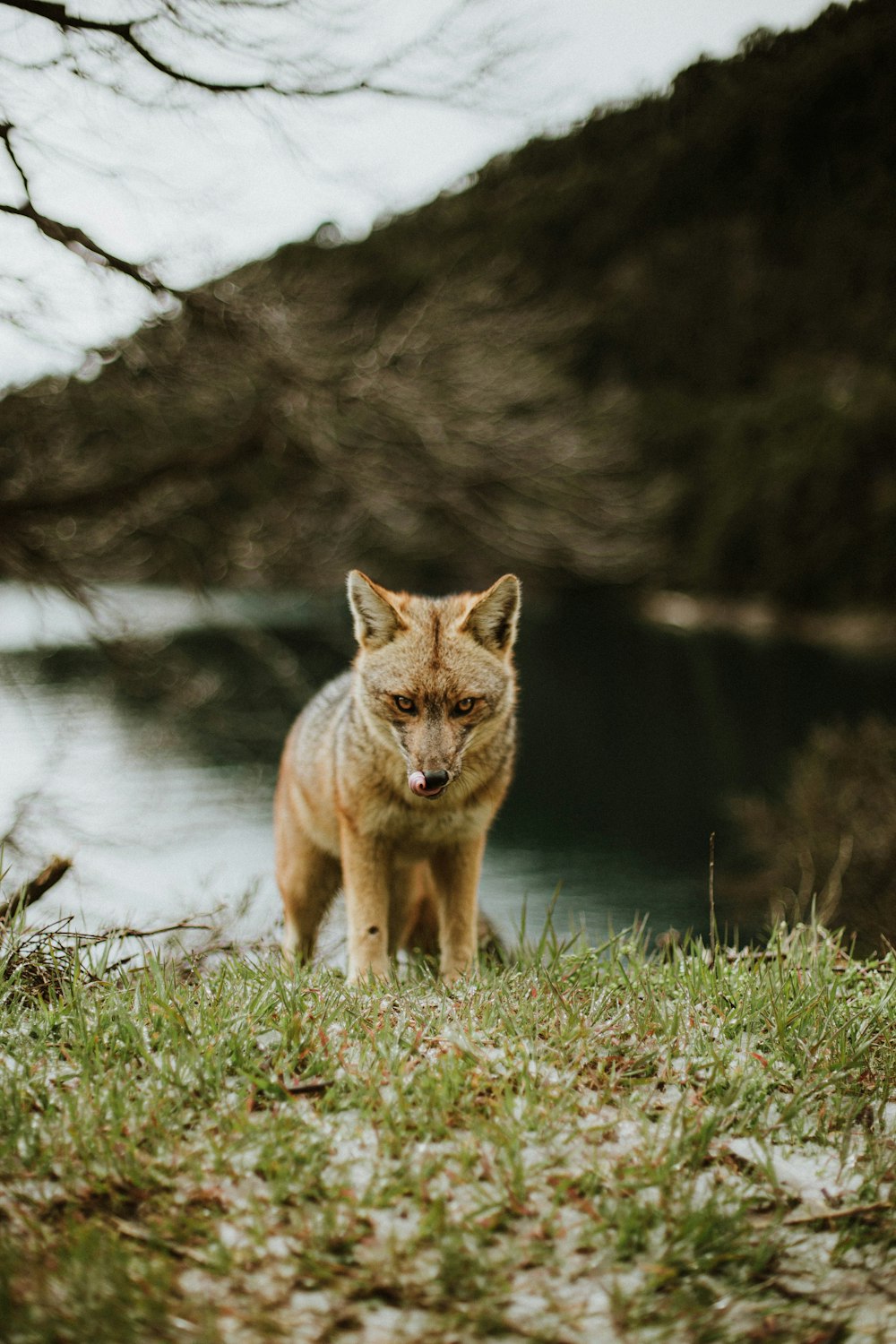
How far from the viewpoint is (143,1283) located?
2213 mm

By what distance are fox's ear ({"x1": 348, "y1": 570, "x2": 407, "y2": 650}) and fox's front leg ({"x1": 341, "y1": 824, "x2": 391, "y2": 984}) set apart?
96cm

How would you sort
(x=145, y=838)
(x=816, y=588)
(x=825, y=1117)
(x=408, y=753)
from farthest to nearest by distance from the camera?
(x=816, y=588) → (x=145, y=838) → (x=408, y=753) → (x=825, y=1117)

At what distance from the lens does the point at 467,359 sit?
14461mm

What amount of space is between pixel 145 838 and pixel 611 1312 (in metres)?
14.3

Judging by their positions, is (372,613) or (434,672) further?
(372,613)

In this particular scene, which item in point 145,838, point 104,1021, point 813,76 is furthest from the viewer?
point 145,838

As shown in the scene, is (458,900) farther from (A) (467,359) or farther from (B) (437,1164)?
(A) (467,359)

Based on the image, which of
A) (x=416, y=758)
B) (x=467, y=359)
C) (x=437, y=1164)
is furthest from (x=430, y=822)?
(x=467, y=359)

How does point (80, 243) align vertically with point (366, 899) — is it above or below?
above

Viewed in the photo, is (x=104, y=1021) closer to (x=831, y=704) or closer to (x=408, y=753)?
(x=408, y=753)

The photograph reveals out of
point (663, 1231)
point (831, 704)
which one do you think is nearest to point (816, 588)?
point (831, 704)

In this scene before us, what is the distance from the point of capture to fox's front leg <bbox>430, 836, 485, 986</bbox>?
4668 millimetres

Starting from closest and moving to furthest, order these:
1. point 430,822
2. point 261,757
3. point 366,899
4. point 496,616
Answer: point 496,616 → point 430,822 → point 366,899 → point 261,757

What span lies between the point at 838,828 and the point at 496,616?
12876mm
